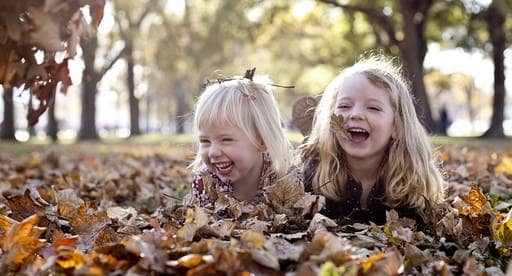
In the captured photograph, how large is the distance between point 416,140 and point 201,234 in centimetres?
157

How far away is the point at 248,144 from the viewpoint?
3.31 metres

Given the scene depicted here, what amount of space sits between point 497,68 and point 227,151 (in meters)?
21.3

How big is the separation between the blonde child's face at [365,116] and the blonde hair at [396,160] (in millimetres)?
60

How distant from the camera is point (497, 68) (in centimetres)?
2228

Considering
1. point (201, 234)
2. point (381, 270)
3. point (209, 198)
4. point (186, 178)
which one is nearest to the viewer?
point (381, 270)

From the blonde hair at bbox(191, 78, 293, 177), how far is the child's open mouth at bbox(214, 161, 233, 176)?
0.60 ft

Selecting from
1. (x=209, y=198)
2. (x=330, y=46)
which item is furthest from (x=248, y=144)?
(x=330, y=46)

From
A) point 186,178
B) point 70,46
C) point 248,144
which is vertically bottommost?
point 186,178

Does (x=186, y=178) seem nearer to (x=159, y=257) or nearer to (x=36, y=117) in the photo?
(x=36, y=117)

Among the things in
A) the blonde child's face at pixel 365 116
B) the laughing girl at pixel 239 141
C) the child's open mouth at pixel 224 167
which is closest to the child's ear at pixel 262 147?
the laughing girl at pixel 239 141

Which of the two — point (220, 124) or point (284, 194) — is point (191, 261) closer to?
point (284, 194)

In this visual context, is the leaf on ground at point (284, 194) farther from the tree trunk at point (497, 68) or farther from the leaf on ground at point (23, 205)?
the tree trunk at point (497, 68)

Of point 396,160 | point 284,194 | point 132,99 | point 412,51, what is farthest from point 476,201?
point 132,99

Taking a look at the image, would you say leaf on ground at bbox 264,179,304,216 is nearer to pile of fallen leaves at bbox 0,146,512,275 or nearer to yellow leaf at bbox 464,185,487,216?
pile of fallen leaves at bbox 0,146,512,275
